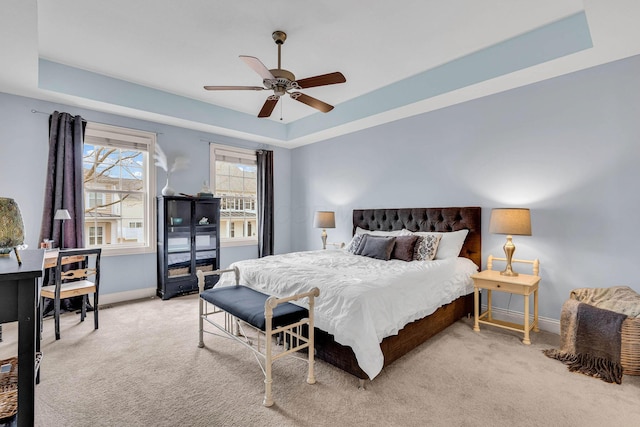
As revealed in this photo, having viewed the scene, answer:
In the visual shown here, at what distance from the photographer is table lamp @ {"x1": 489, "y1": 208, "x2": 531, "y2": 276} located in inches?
117

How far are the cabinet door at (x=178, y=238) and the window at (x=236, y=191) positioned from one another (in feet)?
2.62

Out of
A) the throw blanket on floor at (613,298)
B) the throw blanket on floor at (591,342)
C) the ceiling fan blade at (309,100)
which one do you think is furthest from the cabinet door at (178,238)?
the throw blanket on floor at (613,298)

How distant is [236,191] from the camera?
18.6 ft

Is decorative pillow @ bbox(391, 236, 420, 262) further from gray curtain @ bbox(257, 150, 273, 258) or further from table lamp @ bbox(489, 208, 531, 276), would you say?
gray curtain @ bbox(257, 150, 273, 258)

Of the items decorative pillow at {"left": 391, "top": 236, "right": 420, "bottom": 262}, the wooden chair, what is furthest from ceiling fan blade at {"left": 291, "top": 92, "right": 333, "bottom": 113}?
the wooden chair

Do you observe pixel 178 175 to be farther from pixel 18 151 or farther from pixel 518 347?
pixel 518 347

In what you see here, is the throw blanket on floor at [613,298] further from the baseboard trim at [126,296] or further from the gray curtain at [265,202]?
the baseboard trim at [126,296]

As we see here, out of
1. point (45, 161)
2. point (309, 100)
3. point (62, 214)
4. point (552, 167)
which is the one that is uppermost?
point (309, 100)

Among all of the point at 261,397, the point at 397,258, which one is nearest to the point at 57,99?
the point at 261,397

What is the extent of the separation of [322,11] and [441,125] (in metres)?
2.21

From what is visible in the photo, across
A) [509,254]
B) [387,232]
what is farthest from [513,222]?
[387,232]

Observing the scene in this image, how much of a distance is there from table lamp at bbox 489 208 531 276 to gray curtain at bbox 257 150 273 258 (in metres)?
3.84

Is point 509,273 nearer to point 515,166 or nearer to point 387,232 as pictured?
point 515,166

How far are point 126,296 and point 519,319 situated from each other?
509 centimetres
